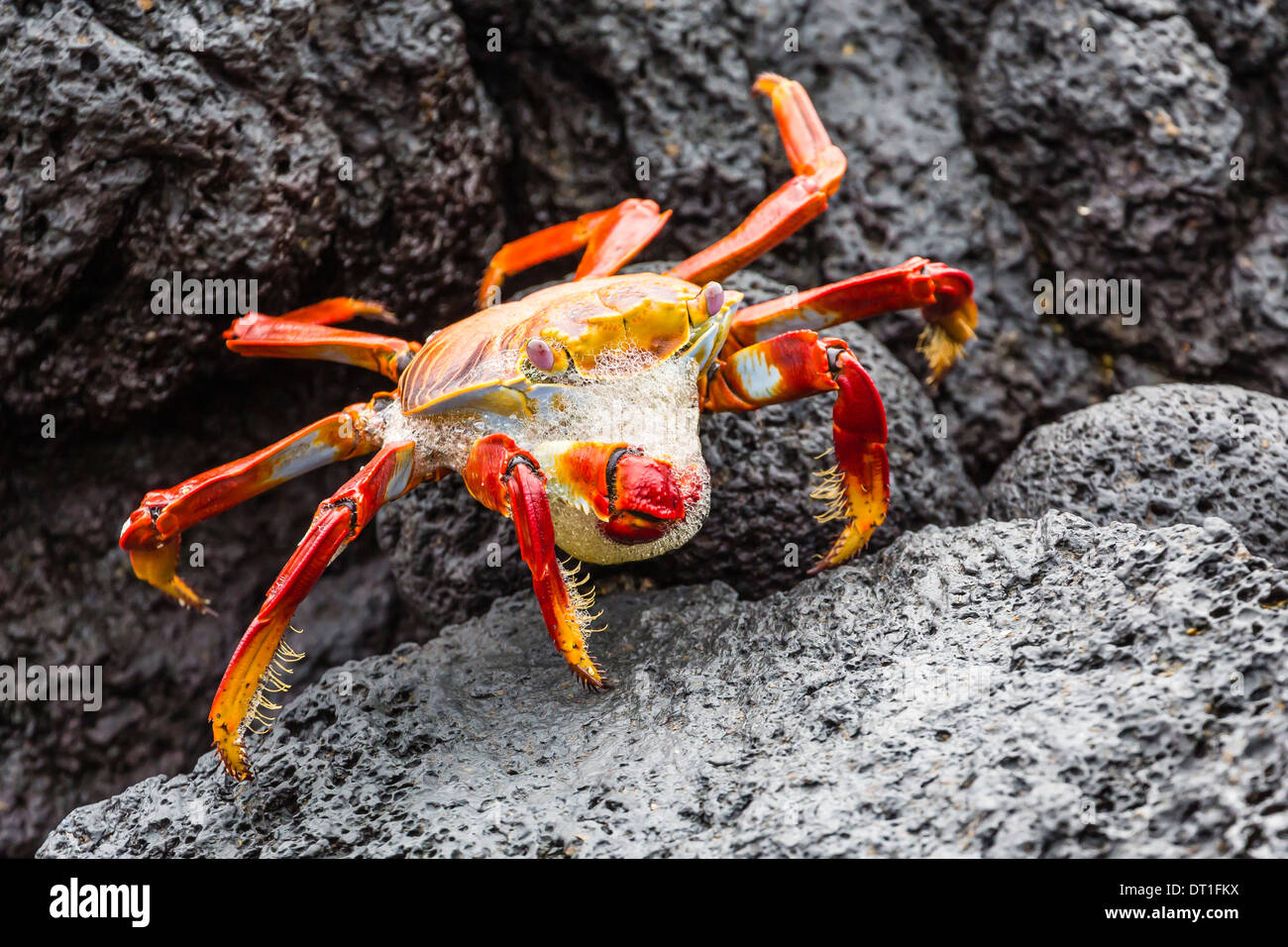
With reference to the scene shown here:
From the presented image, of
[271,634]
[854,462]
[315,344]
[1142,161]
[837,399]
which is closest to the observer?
[271,634]

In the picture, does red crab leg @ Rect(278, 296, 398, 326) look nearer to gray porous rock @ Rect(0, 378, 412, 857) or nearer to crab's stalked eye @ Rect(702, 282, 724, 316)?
gray porous rock @ Rect(0, 378, 412, 857)

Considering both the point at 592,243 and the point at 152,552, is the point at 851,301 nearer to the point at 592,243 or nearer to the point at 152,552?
the point at 592,243

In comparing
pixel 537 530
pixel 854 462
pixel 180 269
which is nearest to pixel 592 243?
pixel 854 462

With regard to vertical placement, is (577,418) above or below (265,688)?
above

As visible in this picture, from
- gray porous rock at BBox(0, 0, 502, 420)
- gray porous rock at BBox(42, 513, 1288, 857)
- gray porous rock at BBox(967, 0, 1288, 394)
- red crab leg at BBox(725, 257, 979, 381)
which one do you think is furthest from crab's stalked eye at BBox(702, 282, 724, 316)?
gray porous rock at BBox(967, 0, 1288, 394)

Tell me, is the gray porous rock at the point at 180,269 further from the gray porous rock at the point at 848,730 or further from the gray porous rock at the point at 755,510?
the gray porous rock at the point at 848,730

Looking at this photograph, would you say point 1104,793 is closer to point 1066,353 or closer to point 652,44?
point 1066,353
